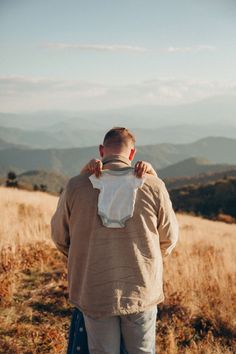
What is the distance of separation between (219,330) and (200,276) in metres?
1.15

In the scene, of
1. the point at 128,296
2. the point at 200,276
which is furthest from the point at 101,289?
the point at 200,276

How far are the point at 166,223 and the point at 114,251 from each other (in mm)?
460

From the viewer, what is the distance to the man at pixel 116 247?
2609 mm

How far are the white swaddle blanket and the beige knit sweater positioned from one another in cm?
5

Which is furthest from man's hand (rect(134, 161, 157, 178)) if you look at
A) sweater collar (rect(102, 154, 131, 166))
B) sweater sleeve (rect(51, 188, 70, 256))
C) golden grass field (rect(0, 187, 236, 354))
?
golden grass field (rect(0, 187, 236, 354))

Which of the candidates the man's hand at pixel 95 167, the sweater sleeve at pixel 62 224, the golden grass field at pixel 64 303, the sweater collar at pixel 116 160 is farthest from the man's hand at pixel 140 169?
the golden grass field at pixel 64 303

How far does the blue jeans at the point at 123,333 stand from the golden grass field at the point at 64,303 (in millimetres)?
1693

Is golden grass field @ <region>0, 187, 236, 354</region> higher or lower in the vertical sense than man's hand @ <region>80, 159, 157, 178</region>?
lower

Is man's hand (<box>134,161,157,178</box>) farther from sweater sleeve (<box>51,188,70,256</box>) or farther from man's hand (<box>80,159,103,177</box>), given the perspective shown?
sweater sleeve (<box>51,188,70,256</box>)

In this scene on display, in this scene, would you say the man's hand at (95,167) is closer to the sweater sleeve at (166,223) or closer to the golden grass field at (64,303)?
the sweater sleeve at (166,223)

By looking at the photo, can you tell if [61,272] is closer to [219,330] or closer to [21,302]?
[21,302]

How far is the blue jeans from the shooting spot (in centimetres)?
271

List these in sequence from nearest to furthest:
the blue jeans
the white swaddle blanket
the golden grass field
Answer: the white swaddle blanket, the blue jeans, the golden grass field

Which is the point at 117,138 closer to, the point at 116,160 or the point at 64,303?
the point at 116,160
